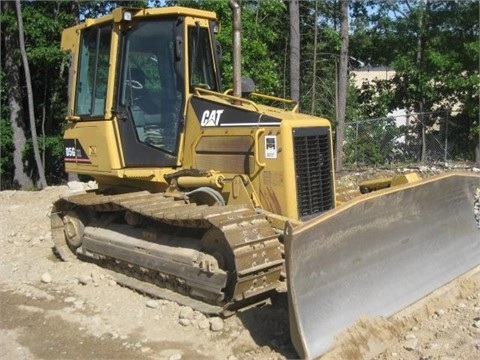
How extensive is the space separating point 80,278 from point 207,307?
73.3 inches

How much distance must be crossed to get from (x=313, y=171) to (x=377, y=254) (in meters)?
1.02

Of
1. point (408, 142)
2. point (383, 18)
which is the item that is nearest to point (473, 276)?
point (408, 142)

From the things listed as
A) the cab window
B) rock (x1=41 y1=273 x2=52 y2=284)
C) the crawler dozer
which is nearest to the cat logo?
the crawler dozer

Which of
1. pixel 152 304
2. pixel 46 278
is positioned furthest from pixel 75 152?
pixel 152 304

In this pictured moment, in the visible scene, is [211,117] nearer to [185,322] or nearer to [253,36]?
[185,322]

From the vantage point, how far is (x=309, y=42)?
71.9ft

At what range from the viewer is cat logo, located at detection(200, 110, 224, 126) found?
5.98 metres

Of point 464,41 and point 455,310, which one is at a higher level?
point 464,41

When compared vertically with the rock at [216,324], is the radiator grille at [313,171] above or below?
above

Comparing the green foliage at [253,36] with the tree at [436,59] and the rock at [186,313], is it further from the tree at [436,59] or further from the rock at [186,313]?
the rock at [186,313]

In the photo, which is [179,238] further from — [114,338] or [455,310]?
[455,310]

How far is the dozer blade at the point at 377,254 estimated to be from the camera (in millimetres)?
4428

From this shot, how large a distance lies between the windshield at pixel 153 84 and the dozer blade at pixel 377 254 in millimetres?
2290

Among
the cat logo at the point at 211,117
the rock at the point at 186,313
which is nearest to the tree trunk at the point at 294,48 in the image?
the cat logo at the point at 211,117
